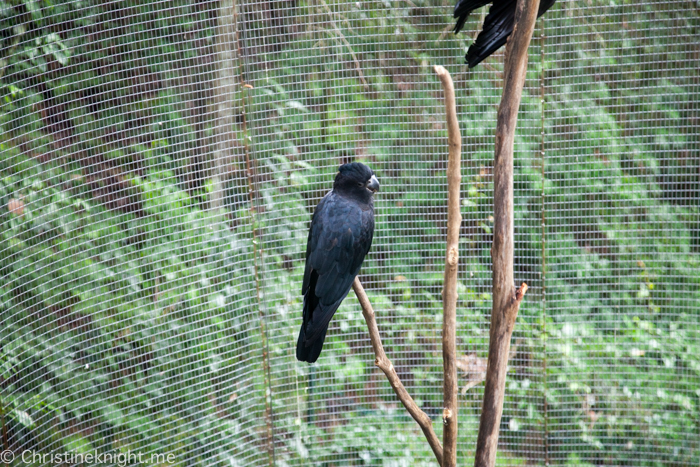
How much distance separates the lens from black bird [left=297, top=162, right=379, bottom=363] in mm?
1955

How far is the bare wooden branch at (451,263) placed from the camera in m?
1.48

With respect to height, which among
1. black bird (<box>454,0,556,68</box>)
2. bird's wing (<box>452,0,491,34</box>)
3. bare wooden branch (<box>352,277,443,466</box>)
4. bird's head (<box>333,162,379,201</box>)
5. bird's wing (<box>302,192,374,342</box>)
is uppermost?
bird's wing (<box>452,0,491,34</box>)

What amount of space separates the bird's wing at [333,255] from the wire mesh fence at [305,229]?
0.67m

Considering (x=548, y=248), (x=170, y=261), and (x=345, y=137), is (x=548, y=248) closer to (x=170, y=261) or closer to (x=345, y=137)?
(x=345, y=137)

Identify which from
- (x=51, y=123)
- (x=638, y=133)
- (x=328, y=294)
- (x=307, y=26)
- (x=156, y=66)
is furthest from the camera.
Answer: (x=638, y=133)

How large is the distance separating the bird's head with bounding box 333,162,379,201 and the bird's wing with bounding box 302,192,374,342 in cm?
7

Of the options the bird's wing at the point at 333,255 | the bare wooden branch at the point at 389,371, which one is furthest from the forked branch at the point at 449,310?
the bird's wing at the point at 333,255

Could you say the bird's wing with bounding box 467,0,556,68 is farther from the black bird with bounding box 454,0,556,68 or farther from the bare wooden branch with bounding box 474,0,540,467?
the bare wooden branch with bounding box 474,0,540,467

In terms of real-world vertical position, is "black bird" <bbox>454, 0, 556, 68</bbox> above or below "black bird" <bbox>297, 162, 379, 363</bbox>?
above

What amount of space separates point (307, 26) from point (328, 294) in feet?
4.39

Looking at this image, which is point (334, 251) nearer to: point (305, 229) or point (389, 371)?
point (389, 371)

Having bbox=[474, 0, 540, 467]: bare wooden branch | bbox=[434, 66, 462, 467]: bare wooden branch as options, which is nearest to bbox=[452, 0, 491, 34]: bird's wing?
bbox=[474, 0, 540, 467]: bare wooden branch

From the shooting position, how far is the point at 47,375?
2.29 metres

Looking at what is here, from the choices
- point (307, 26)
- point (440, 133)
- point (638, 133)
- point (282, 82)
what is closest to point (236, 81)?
point (282, 82)
